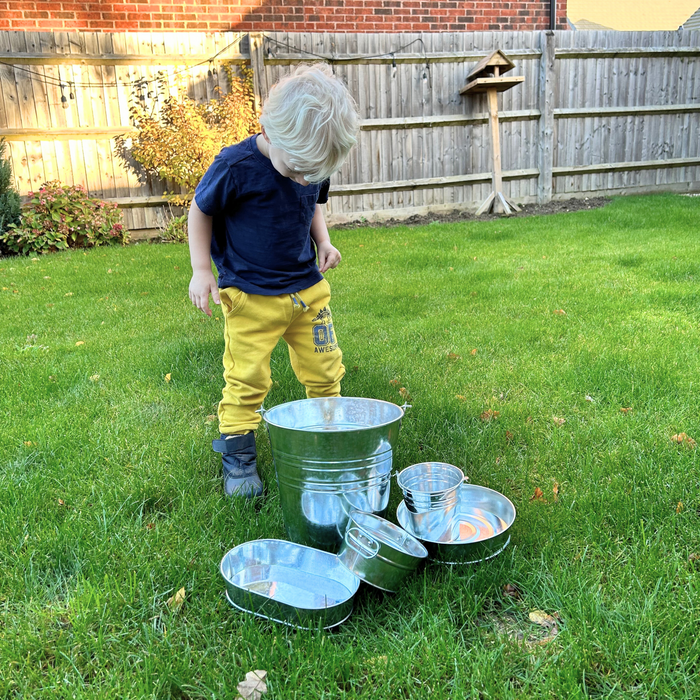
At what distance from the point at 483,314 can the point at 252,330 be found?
2.24m

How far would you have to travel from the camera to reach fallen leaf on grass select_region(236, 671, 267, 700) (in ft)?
4.22

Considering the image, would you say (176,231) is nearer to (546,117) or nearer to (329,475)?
(546,117)

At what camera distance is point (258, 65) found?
7.79 meters

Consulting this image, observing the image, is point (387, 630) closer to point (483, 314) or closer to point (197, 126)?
point (483, 314)

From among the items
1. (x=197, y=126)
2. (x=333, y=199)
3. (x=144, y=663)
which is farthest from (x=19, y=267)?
(x=144, y=663)

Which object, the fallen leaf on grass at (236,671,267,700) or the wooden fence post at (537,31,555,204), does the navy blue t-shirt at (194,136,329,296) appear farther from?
the wooden fence post at (537,31,555,204)

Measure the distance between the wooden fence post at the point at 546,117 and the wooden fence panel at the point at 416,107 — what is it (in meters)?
0.02

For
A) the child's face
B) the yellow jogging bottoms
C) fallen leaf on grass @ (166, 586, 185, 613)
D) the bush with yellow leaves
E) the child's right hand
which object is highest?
the bush with yellow leaves

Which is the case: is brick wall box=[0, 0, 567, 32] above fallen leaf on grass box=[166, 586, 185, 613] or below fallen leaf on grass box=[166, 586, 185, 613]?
above

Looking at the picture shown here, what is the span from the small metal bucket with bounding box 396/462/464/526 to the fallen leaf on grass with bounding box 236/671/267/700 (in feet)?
1.92

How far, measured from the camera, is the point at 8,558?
1719 millimetres

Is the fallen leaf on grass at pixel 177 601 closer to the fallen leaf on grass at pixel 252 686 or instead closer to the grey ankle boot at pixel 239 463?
the fallen leaf on grass at pixel 252 686

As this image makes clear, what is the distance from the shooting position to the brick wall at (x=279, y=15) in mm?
8906

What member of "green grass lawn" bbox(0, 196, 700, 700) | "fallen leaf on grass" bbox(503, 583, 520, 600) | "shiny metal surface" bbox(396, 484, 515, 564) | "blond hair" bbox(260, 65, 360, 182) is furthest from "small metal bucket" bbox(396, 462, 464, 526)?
"blond hair" bbox(260, 65, 360, 182)
